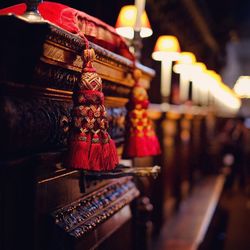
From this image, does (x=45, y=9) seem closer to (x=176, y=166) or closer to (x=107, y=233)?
(x=107, y=233)

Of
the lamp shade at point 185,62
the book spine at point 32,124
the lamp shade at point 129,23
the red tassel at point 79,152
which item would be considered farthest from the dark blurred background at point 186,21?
the red tassel at point 79,152

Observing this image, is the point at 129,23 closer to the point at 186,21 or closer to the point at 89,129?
the point at 89,129

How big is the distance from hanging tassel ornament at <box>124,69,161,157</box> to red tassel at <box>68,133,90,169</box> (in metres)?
0.98

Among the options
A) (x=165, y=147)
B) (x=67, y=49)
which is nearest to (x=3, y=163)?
(x=67, y=49)

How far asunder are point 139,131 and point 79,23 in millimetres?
833

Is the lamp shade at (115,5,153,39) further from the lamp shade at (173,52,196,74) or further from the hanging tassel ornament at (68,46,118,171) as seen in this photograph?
the lamp shade at (173,52,196,74)

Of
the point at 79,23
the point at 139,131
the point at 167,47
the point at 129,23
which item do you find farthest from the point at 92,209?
the point at 167,47

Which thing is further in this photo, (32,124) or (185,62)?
(185,62)

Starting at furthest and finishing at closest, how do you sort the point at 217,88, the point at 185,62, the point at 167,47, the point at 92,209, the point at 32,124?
the point at 217,88 < the point at 185,62 < the point at 167,47 < the point at 92,209 < the point at 32,124

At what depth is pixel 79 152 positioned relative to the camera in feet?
6.48

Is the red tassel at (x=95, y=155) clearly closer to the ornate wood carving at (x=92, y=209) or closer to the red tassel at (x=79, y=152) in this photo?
the red tassel at (x=79, y=152)

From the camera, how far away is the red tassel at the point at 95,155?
198 centimetres

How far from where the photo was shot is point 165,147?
8.01m

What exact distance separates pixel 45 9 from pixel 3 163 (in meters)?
0.94
